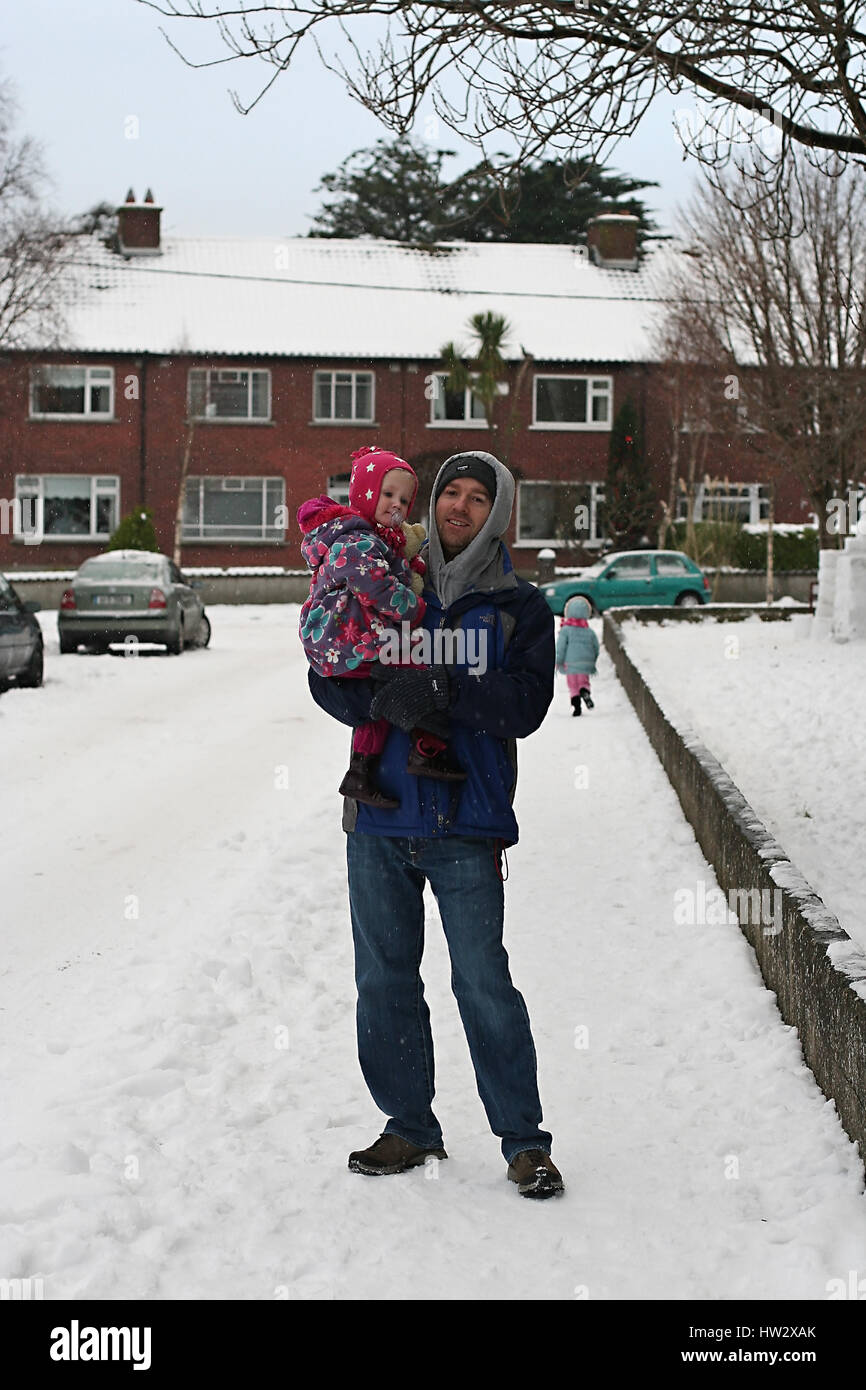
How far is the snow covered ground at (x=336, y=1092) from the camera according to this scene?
3.78m

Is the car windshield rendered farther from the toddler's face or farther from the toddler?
the toddler's face

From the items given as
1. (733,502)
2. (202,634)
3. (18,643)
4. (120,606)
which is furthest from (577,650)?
(733,502)

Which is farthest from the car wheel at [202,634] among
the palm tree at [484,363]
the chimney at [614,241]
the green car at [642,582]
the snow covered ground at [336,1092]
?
the chimney at [614,241]

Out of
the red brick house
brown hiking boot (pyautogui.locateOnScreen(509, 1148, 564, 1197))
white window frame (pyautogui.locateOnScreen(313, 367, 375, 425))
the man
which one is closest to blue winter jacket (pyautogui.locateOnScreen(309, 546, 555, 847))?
the man

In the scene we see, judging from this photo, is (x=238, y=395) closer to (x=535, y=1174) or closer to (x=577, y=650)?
(x=577, y=650)

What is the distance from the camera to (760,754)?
11406 mm

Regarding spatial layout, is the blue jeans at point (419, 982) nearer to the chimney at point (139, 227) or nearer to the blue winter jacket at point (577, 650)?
the blue winter jacket at point (577, 650)

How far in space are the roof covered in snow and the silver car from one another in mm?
20401

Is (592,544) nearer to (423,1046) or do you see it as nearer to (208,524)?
(208,524)

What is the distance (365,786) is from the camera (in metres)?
4.22

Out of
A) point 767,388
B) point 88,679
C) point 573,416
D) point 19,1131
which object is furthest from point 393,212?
point 19,1131

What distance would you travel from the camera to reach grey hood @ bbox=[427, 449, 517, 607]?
421 cm

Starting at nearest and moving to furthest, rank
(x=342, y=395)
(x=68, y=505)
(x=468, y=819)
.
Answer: (x=468, y=819) → (x=68, y=505) → (x=342, y=395)

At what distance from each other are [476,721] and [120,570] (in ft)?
62.7
